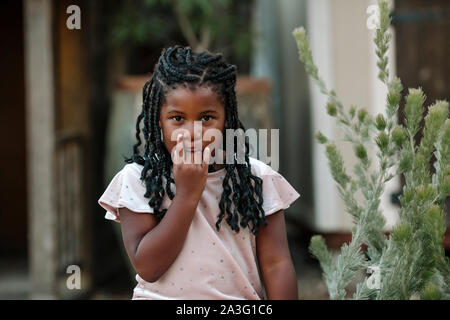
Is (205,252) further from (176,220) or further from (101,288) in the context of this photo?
(101,288)

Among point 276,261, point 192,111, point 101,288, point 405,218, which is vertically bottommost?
point 101,288

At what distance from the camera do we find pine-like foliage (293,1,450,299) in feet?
5.21

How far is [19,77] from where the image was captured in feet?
20.6

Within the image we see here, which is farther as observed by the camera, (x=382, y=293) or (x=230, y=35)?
(x=230, y=35)

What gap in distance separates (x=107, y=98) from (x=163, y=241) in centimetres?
436

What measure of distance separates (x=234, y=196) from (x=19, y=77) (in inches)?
194

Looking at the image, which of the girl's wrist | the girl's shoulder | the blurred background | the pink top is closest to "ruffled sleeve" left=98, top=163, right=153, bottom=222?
the pink top

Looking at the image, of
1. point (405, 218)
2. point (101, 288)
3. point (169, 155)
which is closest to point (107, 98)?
point (101, 288)

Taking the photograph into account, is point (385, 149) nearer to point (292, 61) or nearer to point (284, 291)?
point (284, 291)

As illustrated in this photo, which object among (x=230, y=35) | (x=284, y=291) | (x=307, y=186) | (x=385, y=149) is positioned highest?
(x=230, y=35)

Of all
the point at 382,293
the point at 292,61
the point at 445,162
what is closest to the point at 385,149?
the point at 445,162

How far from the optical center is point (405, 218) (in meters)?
1.68

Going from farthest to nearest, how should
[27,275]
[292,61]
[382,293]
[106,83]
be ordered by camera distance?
1. [292,61]
2. [106,83]
3. [27,275]
4. [382,293]

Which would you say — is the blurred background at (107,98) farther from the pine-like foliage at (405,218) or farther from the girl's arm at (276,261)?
the girl's arm at (276,261)
